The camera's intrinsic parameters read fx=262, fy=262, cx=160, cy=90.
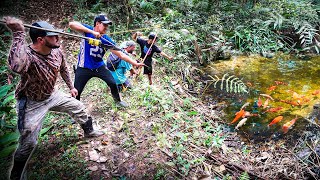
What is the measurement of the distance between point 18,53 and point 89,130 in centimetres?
190

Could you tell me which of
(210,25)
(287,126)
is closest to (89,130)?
(287,126)

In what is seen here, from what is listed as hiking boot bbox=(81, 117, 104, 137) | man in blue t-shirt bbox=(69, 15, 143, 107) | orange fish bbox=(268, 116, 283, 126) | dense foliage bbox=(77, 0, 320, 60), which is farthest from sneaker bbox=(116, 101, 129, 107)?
dense foliage bbox=(77, 0, 320, 60)

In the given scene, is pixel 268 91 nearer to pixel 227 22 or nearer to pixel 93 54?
pixel 227 22

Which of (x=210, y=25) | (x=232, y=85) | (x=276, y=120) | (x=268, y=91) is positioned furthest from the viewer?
(x=210, y=25)

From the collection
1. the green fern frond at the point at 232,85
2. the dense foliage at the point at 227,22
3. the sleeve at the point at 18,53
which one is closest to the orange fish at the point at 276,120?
the green fern frond at the point at 232,85

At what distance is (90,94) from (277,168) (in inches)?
161

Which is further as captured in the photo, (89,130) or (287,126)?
(287,126)

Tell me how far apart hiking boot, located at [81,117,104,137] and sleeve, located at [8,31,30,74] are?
1568mm

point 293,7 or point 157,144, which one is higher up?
point 293,7

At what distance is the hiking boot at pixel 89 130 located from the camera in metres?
4.24

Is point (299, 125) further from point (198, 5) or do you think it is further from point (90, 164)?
point (198, 5)

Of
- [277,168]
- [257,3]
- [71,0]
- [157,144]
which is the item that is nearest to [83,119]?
[157,144]

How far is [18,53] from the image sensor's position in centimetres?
280

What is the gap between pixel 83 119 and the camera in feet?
13.5
